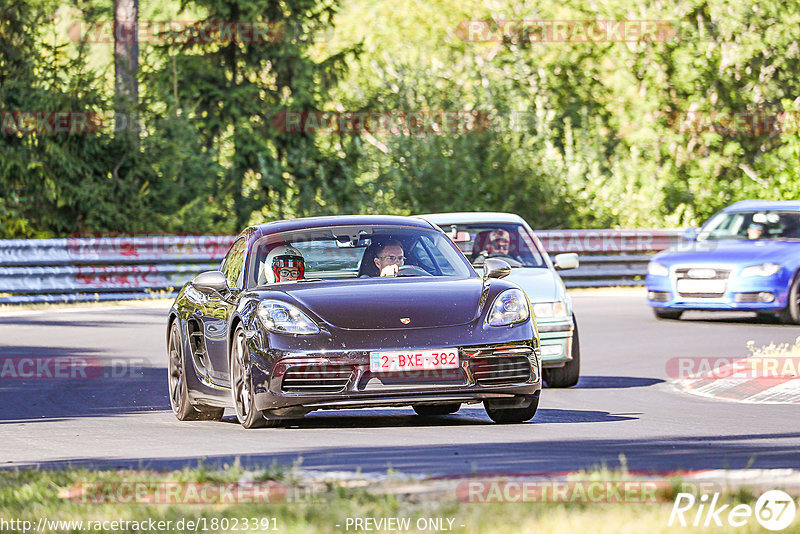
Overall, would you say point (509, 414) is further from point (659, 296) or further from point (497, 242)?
point (659, 296)

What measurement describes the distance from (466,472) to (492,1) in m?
44.5

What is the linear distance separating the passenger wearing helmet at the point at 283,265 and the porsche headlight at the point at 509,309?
1.49 metres

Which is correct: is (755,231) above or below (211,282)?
below

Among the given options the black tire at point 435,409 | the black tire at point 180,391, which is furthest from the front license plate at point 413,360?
the black tire at point 180,391

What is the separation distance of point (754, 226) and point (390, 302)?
13.6m

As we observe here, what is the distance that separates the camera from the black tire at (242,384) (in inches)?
392

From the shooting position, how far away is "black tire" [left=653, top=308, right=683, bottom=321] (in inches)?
895

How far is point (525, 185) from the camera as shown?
3856cm

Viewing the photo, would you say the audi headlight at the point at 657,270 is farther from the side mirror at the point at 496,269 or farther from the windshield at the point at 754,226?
the side mirror at the point at 496,269

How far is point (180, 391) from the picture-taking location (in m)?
11.7

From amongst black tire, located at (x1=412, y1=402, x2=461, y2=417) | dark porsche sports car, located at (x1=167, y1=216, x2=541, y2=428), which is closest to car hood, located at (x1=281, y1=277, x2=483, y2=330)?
dark porsche sports car, located at (x1=167, y1=216, x2=541, y2=428)

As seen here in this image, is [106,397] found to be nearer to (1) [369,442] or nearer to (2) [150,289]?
(1) [369,442]

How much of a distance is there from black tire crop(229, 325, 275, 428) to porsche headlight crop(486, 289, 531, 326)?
1.50 meters

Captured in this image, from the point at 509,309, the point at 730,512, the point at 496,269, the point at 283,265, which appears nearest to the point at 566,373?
the point at 496,269
